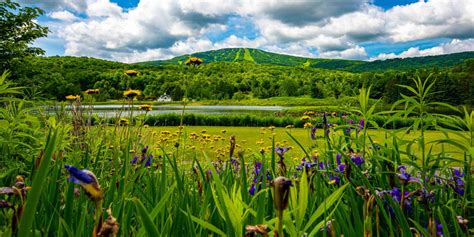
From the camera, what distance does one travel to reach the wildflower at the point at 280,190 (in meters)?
0.49

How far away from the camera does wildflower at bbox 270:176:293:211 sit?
0.49 metres

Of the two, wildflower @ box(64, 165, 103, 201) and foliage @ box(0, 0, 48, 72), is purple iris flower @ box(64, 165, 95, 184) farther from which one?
foliage @ box(0, 0, 48, 72)

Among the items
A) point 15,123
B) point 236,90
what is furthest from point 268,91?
point 15,123

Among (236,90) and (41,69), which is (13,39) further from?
(236,90)

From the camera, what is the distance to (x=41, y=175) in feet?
1.64

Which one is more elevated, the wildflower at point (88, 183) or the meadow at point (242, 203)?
the wildflower at point (88, 183)

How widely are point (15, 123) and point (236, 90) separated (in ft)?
286

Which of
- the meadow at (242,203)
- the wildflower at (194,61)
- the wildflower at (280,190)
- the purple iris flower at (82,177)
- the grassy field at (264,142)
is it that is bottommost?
the grassy field at (264,142)

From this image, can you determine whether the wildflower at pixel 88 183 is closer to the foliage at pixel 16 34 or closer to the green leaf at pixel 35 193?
the green leaf at pixel 35 193

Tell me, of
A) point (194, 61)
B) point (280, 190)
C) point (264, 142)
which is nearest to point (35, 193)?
point (280, 190)

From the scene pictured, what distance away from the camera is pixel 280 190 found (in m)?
0.49

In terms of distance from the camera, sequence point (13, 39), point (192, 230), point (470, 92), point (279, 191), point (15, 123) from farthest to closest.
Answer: point (470, 92), point (13, 39), point (15, 123), point (192, 230), point (279, 191)

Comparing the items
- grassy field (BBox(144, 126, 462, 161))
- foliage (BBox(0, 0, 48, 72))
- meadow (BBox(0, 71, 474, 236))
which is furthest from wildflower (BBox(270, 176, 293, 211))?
foliage (BBox(0, 0, 48, 72))

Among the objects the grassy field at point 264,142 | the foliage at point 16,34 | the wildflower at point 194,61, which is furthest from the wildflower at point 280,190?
the foliage at point 16,34
